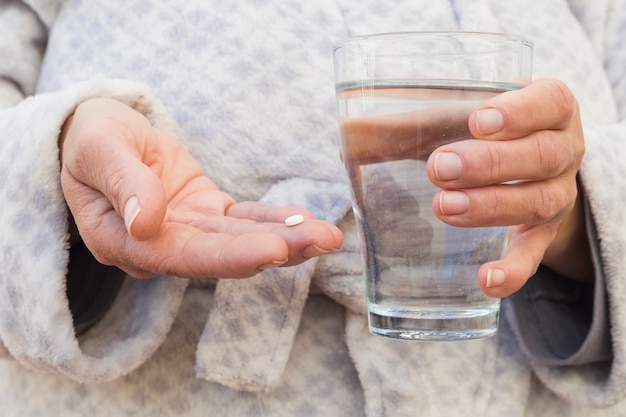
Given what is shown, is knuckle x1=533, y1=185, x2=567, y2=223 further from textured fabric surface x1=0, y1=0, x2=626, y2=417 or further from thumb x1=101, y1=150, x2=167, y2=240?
thumb x1=101, y1=150, x2=167, y2=240

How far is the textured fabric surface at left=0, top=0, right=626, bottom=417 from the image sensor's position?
1.90 ft

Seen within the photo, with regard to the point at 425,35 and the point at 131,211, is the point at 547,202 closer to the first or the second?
the point at 425,35

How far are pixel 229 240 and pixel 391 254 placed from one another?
106mm

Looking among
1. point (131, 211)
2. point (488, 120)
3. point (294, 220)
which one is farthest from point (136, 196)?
point (488, 120)

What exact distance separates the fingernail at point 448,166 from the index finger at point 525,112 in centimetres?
2

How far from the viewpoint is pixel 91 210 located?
50 centimetres

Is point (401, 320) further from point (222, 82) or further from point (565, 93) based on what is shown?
point (222, 82)

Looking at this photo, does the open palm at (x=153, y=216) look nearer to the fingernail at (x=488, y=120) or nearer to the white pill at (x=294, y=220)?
the white pill at (x=294, y=220)

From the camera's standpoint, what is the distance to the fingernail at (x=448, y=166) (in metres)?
0.41

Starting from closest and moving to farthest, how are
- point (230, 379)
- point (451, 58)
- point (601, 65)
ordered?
point (451, 58)
point (230, 379)
point (601, 65)

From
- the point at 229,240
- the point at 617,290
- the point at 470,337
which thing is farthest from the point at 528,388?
the point at 229,240

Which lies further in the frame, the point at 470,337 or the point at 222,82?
the point at 222,82

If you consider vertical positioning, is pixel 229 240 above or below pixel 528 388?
above

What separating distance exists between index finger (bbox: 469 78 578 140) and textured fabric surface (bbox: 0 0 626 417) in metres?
0.16
